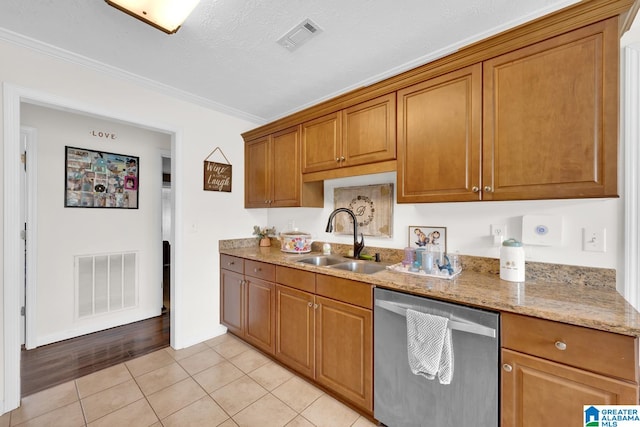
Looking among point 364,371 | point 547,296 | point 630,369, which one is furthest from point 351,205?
point 630,369

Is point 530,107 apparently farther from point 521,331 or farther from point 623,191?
point 521,331

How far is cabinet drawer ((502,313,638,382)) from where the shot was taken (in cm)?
91

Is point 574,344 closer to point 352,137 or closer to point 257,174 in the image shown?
point 352,137

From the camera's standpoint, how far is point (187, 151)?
2.60 meters

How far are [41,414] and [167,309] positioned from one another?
1834mm

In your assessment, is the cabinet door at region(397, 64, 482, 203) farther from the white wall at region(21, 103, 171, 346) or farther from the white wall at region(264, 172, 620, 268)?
the white wall at region(21, 103, 171, 346)

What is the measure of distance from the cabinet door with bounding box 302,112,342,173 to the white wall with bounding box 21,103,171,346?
211 centimetres

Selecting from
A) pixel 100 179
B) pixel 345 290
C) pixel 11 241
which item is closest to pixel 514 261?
pixel 345 290

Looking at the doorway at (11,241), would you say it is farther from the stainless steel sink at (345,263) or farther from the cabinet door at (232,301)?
the stainless steel sink at (345,263)

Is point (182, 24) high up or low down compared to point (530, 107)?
up

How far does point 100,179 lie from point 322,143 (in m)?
2.52

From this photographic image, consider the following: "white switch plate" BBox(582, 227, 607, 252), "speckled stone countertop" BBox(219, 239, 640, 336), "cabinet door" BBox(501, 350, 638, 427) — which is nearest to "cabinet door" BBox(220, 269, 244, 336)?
"speckled stone countertop" BBox(219, 239, 640, 336)

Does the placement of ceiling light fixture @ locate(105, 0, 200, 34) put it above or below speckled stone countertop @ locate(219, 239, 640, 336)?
above

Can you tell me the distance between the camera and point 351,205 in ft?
8.04
